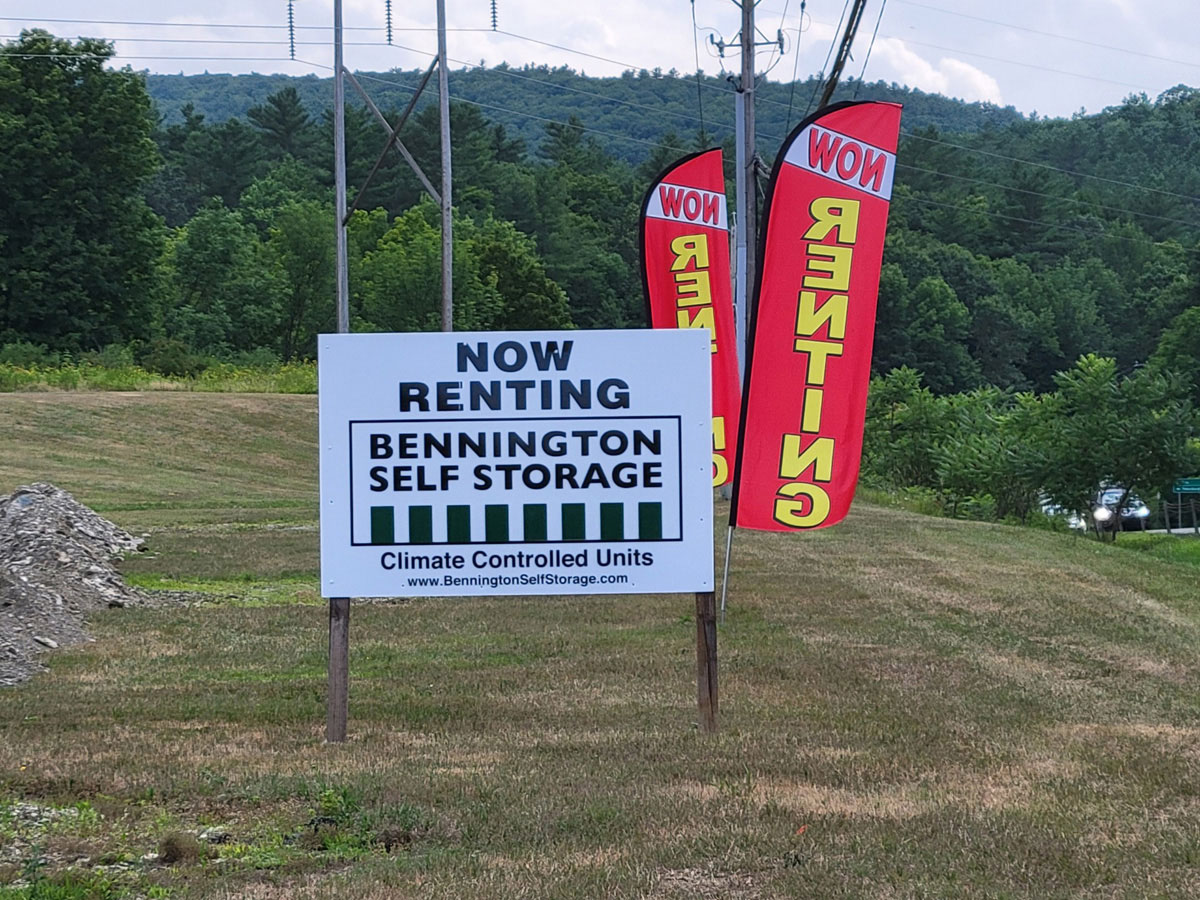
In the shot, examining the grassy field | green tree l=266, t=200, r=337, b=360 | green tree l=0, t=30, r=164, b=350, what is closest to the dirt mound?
the grassy field

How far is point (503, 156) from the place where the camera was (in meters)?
120

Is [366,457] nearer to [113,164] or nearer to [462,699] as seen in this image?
[462,699]

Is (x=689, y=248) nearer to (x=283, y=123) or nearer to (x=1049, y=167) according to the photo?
(x=283, y=123)

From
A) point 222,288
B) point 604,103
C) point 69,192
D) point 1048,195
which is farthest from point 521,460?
point 604,103

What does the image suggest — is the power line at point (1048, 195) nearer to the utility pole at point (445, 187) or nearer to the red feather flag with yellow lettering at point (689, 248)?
the utility pole at point (445, 187)

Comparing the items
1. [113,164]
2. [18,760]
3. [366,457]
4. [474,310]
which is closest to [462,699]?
[366,457]

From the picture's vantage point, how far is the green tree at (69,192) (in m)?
66.5

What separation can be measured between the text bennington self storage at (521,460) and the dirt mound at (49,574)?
12.0 ft

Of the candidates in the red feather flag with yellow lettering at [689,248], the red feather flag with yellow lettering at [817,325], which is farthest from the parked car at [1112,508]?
the red feather flag with yellow lettering at [817,325]

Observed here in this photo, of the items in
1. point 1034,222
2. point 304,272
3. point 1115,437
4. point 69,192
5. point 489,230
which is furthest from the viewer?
point 1034,222

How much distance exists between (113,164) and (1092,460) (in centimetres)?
4842

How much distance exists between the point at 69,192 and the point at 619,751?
6534cm

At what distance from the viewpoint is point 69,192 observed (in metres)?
67.2

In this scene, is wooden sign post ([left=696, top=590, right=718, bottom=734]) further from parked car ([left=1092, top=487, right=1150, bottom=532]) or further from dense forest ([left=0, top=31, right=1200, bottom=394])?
dense forest ([left=0, top=31, right=1200, bottom=394])
